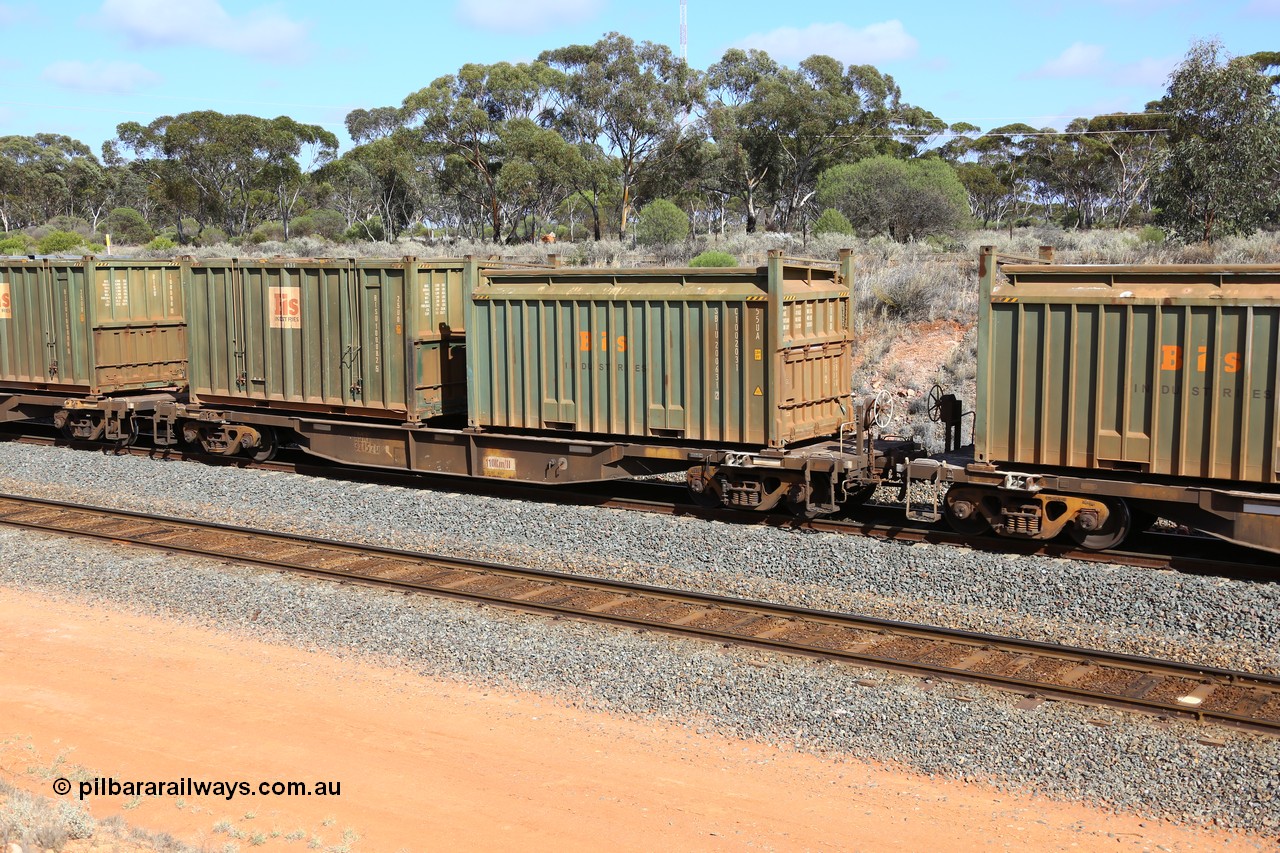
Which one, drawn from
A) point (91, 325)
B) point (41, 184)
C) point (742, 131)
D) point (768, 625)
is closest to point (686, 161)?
point (742, 131)

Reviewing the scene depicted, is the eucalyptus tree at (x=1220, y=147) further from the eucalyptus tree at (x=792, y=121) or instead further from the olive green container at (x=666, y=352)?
the eucalyptus tree at (x=792, y=121)

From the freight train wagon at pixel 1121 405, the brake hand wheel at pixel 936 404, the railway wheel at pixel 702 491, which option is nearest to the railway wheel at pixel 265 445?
the railway wheel at pixel 702 491

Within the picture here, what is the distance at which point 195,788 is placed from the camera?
7223 mm

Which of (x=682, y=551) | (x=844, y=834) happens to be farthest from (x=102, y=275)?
(x=844, y=834)

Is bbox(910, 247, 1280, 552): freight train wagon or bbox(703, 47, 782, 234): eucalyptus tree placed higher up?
bbox(703, 47, 782, 234): eucalyptus tree

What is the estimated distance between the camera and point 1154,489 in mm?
10875

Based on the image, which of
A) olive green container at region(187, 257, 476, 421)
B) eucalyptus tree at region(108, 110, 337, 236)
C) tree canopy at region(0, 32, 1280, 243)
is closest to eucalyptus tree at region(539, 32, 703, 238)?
tree canopy at region(0, 32, 1280, 243)

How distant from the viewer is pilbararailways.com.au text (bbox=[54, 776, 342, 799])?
280 inches

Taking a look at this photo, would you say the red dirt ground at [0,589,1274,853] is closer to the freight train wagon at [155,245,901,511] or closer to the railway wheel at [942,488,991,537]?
the railway wheel at [942,488,991,537]

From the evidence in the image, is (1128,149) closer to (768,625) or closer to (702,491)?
(702,491)

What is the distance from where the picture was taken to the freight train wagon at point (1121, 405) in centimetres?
1060

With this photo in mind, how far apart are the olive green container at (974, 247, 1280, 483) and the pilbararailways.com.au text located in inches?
296

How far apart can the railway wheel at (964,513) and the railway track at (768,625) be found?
2.39m

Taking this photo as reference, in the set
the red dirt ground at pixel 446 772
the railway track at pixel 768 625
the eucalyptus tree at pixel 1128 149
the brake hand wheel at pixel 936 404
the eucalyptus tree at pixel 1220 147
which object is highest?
the eucalyptus tree at pixel 1128 149
